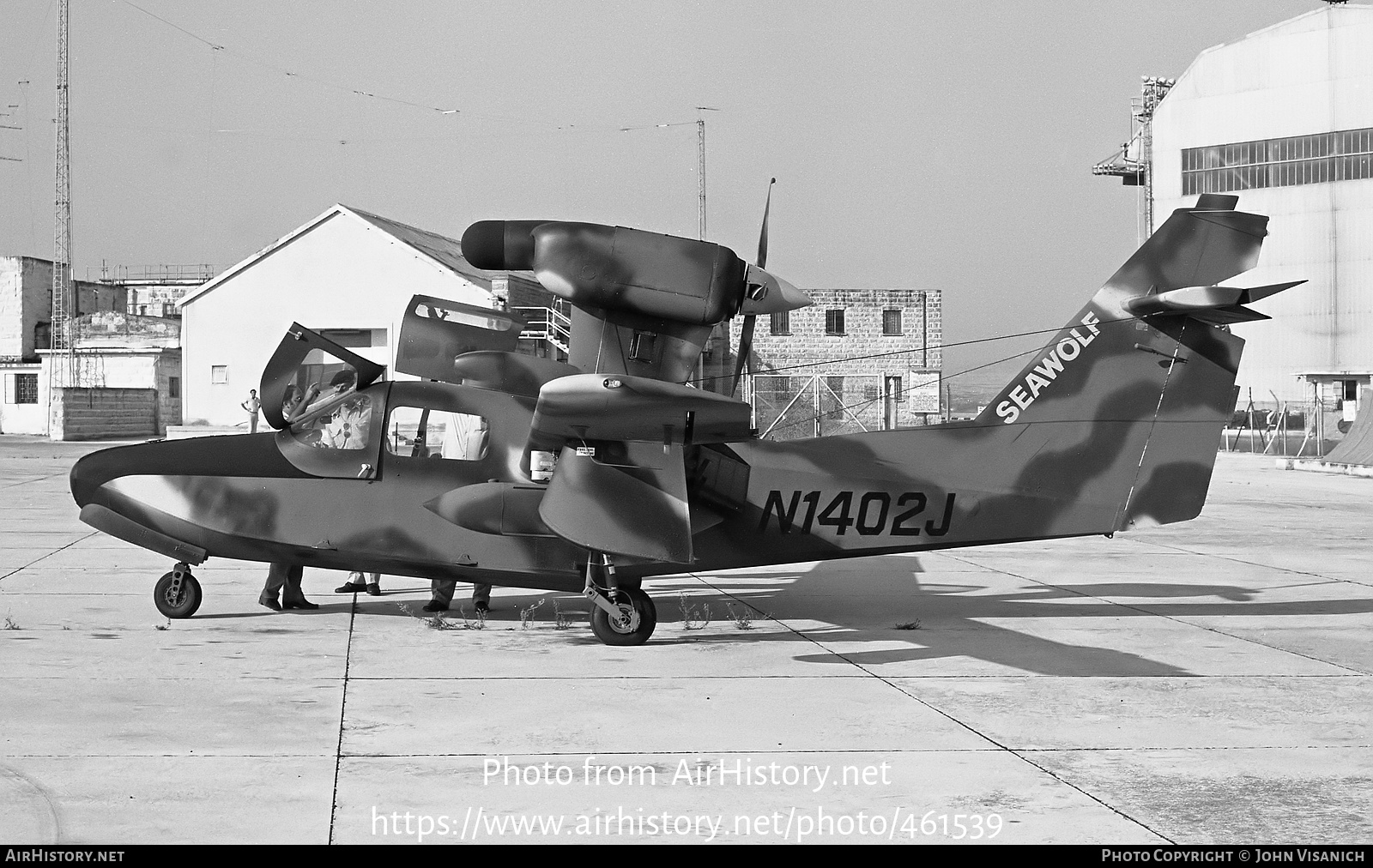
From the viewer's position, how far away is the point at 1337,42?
64.6 metres

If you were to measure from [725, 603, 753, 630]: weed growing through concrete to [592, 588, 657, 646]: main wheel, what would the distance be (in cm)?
128

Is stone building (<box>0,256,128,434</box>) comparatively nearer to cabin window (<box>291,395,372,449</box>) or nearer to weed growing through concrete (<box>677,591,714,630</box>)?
cabin window (<box>291,395,372,449</box>)

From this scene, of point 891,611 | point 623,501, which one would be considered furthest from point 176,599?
point 891,611

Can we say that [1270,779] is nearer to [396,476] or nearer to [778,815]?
[778,815]

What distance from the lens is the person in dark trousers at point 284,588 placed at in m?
12.4

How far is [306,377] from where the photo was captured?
482 inches

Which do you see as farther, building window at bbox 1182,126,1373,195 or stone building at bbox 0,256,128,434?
building window at bbox 1182,126,1373,195

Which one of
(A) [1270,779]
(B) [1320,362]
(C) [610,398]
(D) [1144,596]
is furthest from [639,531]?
(B) [1320,362]

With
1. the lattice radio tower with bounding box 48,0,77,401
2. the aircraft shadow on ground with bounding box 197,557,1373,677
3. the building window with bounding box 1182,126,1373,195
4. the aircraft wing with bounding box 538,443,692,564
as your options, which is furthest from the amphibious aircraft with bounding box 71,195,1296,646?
the building window with bounding box 1182,126,1373,195

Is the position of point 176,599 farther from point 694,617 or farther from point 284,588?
point 694,617

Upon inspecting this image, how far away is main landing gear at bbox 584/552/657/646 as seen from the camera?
11.1m

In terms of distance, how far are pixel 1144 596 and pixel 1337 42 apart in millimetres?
60894

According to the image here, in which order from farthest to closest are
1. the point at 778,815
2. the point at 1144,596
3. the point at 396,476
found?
the point at 1144,596, the point at 396,476, the point at 778,815

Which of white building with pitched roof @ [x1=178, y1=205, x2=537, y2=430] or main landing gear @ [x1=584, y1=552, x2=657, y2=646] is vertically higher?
white building with pitched roof @ [x1=178, y1=205, x2=537, y2=430]
